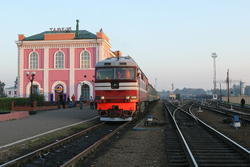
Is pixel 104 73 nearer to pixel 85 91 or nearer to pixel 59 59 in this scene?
pixel 85 91

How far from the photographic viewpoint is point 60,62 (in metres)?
41.8

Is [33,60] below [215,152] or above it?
above

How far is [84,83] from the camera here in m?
40.5

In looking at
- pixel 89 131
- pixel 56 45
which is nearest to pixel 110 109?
pixel 89 131

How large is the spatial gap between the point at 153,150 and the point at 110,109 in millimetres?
6656

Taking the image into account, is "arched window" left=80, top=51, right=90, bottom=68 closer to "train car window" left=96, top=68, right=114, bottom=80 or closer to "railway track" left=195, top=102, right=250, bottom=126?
"railway track" left=195, top=102, right=250, bottom=126

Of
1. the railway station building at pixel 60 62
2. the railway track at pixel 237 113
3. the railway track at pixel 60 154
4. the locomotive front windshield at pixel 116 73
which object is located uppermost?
the railway station building at pixel 60 62

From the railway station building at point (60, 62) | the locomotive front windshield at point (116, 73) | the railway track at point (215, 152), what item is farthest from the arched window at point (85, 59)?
the railway track at point (215, 152)

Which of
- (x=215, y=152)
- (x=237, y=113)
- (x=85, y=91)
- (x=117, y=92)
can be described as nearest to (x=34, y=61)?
(x=85, y=91)

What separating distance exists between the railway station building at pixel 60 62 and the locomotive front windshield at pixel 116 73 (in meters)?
25.8

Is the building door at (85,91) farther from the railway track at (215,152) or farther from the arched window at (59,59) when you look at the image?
Result: the railway track at (215,152)

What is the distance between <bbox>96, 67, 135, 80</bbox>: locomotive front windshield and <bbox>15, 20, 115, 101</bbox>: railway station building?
2583cm

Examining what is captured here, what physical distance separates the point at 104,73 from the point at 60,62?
95.3 ft

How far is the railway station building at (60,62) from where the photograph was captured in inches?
1601
